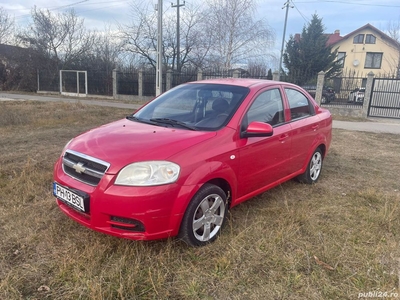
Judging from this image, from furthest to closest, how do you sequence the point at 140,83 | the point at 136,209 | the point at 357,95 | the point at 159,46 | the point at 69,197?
the point at 140,83
the point at 159,46
the point at 357,95
the point at 69,197
the point at 136,209

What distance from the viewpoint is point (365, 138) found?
30.6 feet

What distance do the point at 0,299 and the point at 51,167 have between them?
309 cm

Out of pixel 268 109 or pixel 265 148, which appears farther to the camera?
pixel 268 109

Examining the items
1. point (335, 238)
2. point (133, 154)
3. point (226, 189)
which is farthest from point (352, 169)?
point (133, 154)

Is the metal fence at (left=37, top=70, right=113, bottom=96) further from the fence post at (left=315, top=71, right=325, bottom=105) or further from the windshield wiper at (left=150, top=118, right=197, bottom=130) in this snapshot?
the windshield wiper at (left=150, top=118, right=197, bottom=130)

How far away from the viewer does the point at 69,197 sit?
2.67m

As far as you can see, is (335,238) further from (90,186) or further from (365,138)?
(365,138)

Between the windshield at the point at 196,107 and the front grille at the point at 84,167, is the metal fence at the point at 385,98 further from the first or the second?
the front grille at the point at 84,167

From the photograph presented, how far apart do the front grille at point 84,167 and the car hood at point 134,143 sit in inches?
1.8

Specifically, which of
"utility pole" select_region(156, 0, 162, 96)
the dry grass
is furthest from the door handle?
"utility pole" select_region(156, 0, 162, 96)

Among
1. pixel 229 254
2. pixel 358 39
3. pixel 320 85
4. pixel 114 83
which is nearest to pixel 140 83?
pixel 114 83

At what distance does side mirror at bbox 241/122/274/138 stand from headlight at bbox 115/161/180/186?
0.96 meters

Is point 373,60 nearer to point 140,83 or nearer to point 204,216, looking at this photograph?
point 140,83

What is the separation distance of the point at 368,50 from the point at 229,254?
47.7 m
